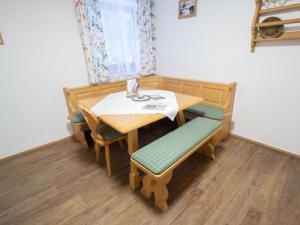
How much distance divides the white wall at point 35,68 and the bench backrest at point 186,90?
0.56ft

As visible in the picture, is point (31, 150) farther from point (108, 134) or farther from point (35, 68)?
point (108, 134)

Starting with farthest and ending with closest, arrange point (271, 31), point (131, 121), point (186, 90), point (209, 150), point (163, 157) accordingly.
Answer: point (186, 90) → point (209, 150) → point (271, 31) → point (131, 121) → point (163, 157)

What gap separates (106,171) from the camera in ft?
6.25

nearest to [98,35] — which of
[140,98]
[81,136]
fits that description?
[140,98]

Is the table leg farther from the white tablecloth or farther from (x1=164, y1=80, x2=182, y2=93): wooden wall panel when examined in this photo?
(x1=164, y1=80, x2=182, y2=93): wooden wall panel

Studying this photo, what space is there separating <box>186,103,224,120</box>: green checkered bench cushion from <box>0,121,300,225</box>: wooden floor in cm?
49

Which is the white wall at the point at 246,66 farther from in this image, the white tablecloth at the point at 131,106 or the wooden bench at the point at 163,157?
the white tablecloth at the point at 131,106

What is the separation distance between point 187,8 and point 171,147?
2333mm

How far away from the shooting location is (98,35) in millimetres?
2447

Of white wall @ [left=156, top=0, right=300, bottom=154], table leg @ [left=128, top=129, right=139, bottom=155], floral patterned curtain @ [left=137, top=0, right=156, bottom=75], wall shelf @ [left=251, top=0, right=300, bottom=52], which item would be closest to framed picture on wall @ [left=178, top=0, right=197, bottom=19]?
white wall @ [left=156, top=0, right=300, bottom=154]

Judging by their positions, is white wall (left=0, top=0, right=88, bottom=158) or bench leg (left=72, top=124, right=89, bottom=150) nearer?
white wall (left=0, top=0, right=88, bottom=158)

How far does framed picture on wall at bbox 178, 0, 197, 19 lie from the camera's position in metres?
2.51

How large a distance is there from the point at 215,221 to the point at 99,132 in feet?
4.53

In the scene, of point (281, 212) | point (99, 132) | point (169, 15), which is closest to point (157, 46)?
point (169, 15)
